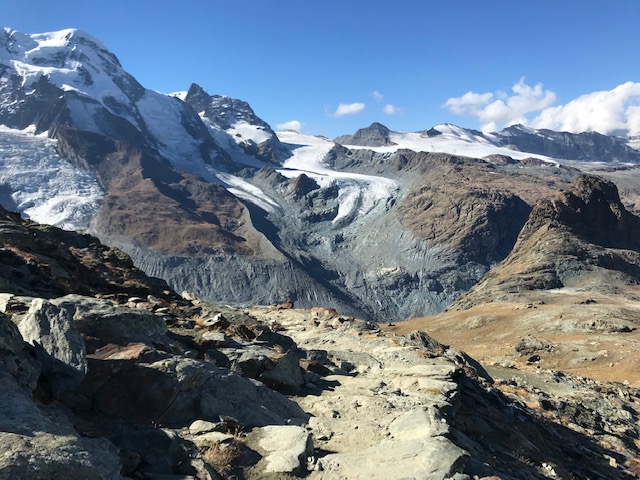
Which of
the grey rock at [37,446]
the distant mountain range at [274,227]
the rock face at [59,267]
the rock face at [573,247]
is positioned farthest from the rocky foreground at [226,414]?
the distant mountain range at [274,227]

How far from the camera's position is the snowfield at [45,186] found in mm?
156625

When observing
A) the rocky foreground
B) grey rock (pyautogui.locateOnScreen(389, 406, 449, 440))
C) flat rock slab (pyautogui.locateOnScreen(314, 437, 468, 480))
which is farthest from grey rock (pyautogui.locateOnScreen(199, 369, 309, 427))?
grey rock (pyautogui.locateOnScreen(389, 406, 449, 440))

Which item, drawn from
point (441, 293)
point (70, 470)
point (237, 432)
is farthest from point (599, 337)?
point (441, 293)

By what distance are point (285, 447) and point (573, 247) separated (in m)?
89.7

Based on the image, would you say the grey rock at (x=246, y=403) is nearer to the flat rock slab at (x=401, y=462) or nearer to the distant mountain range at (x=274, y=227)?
the flat rock slab at (x=401, y=462)

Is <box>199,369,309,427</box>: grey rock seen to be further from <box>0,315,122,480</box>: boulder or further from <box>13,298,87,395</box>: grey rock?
<box>0,315,122,480</box>: boulder

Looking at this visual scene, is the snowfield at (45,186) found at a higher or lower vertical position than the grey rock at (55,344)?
higher

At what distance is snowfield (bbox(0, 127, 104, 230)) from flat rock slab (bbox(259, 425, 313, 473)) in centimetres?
15756

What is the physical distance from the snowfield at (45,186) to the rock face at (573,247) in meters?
125

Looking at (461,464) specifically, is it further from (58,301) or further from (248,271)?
(248,271)

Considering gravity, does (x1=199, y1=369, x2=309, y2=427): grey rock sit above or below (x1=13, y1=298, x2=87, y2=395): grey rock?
below

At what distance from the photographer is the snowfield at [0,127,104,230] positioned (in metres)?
157

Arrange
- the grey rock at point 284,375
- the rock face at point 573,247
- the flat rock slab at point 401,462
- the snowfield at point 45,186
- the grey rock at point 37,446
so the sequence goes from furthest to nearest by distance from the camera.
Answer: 1. the snowfield at point 45,186
2. the rock face at point 573,247
3. the grey rock at point 284,375
4. the flat rock slab at point 401,462
5. the grey rock at point 37,446

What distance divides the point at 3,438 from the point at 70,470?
752 millimetres
